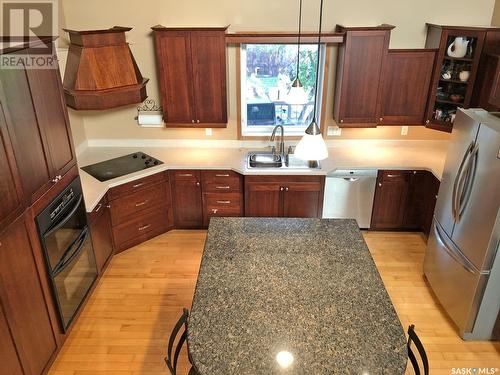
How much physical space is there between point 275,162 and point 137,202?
4.90 ft

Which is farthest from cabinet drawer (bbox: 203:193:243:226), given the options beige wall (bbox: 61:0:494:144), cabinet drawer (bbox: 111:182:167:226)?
beige wall (bbox: 61:0:494:144)

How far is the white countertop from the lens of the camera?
405 cm

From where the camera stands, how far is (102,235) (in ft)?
12.1

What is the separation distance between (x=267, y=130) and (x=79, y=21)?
Answer: 2.27 m

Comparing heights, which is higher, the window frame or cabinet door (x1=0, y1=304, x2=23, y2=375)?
the window frame

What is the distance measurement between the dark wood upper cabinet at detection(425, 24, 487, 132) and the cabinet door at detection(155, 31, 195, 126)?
2.45 m

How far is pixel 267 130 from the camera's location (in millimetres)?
4590

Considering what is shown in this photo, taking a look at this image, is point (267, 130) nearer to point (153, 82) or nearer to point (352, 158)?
point (352, 158)

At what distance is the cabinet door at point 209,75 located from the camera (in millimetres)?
3820

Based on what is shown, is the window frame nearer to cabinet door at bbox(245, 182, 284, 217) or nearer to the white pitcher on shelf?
cabinet door at bbox(245, 182, 284, 217)

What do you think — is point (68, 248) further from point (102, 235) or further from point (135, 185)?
point (135, 185)

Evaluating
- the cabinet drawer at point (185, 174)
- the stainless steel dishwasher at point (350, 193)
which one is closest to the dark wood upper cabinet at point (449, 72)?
the stainless steel dishwasher at point (350, 193)

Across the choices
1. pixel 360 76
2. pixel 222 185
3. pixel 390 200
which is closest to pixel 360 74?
pixel 360 76

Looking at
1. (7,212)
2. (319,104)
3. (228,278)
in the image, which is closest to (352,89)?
(319,104)
